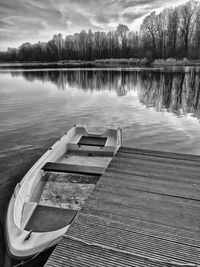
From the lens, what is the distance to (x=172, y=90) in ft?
60.0

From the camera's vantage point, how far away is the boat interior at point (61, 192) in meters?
3.36

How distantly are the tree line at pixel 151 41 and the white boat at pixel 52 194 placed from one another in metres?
52.9

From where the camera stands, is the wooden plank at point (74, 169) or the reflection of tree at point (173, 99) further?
the reflection of tree at point (173, 99)

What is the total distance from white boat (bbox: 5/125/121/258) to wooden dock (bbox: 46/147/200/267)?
0.55 meters

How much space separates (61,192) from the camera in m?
4.27

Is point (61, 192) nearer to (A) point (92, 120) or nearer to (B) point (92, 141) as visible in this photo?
(B) point (92, 141)

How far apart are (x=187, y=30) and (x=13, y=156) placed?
64.8 m

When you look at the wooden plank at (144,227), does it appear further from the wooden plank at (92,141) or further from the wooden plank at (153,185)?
the wooden plank at (92,141)

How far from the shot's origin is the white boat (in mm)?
2680

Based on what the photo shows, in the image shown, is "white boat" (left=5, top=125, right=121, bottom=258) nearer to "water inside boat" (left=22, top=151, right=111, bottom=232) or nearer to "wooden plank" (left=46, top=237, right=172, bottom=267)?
"water inside boat" (left=22, top=151, right=111, bottom=232)

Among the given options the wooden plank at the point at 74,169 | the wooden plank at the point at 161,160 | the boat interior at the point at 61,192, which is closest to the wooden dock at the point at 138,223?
the wooden plank at the point at 161,160

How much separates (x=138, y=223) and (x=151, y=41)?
68.5 m

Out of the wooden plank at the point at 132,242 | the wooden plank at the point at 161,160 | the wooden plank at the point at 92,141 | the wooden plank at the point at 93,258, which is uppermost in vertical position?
the wooden plank at the point at 161,160

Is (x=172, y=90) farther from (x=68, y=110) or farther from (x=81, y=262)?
(x=81, y=262)
